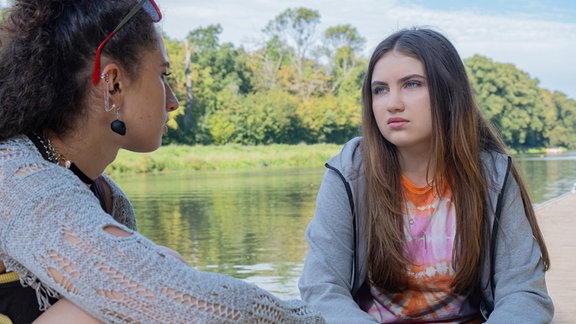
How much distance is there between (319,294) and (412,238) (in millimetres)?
283

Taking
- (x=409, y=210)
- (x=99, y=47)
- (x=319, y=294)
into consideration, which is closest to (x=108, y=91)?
(x=99, y=47)

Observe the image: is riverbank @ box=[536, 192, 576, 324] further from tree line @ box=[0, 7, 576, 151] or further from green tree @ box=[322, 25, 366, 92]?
green tree @ box=[322, 25, 366, 92]

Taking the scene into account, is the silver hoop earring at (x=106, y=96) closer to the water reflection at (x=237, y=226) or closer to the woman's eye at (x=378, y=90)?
the woman's eye at (x=378, y=90)

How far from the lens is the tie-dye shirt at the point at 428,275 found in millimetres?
1887

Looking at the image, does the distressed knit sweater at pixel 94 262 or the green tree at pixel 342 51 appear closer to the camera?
the distressed knit sweater at pixel 94 262

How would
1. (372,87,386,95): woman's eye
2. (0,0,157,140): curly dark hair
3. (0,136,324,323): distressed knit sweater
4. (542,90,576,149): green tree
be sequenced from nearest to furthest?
(0,136,324,323): distressed knit sweater → (0,0,157,140): curly dark hair → (372,87,386,95): woman's eye → (542,90,576,149): green tree

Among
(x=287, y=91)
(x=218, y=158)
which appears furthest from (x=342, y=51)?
(x=218, y=158)

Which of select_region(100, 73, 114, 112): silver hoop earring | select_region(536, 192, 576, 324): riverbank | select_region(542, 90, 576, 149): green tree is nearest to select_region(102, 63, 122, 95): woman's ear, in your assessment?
select_region(100, 73, 114, 112): silver hoop earring

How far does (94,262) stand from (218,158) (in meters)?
22.6

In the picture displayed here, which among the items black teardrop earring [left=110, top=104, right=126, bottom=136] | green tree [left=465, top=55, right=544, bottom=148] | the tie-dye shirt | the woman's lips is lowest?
green tree [left=465, top=55, right=544, bottom=148]

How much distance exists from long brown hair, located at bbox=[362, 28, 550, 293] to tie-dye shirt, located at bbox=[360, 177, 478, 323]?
2cm

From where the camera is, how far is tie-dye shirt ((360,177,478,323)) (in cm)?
189

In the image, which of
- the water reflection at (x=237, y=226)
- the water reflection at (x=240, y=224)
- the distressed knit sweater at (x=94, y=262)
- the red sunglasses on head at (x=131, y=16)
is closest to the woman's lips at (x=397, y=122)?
the water reflection at (x=240, y=224)

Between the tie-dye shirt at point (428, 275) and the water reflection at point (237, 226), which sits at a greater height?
the tie-dye shirt at point (428, 275)
